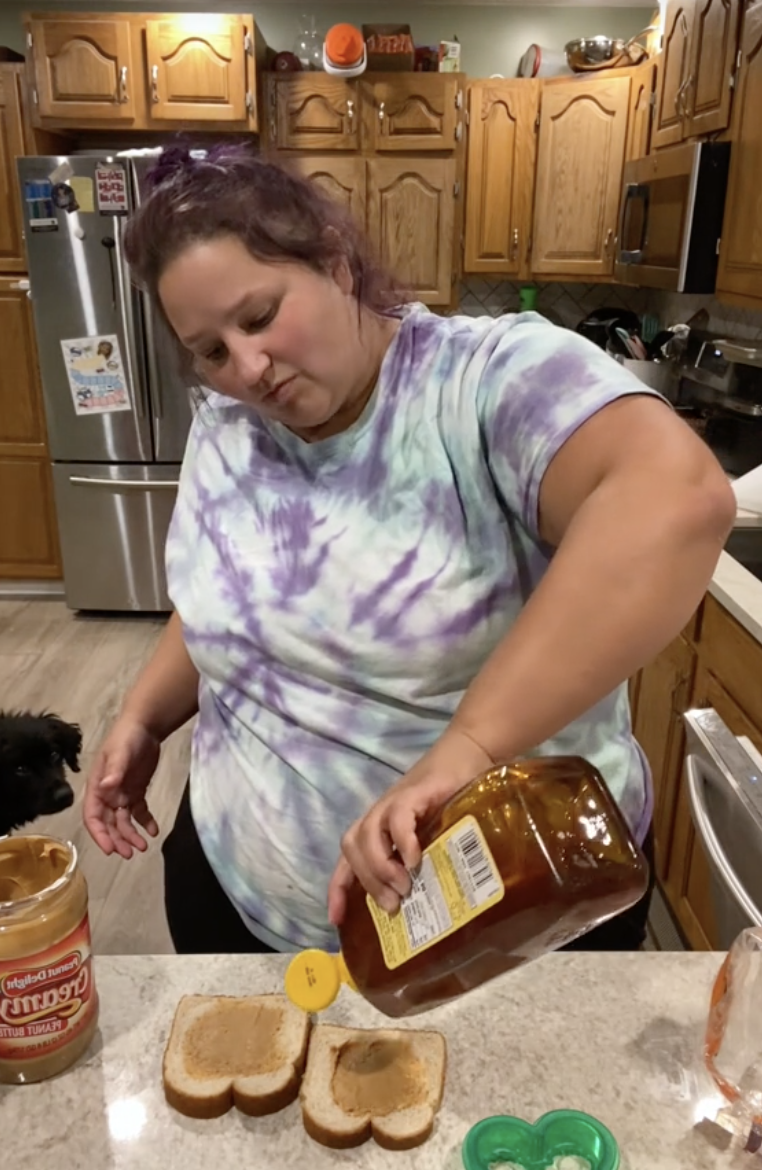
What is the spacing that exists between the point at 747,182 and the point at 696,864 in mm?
1504

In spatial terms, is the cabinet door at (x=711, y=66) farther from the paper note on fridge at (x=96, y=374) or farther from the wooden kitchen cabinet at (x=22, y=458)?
the wooden kitchen cabinet at (x=22, y=458)

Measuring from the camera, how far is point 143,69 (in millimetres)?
3172

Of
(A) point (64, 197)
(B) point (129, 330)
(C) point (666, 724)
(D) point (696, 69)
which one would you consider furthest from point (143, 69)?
(C) point (666, 724)

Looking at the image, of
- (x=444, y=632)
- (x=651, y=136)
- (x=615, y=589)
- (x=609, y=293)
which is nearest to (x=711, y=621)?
(x=444, y=632)

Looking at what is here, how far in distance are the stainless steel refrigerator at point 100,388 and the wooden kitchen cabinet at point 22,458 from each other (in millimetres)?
185

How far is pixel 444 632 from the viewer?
740 millimetres

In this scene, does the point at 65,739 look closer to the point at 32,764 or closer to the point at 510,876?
the point at 32,764

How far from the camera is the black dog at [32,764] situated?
4.94 feet

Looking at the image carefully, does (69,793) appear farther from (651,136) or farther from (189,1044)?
(651,136)

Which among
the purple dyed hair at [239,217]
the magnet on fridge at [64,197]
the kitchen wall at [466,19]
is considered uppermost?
the kitchen wall at [466,19]

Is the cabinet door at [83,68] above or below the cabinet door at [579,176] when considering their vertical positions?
above

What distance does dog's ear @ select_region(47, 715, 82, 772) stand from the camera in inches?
63.4

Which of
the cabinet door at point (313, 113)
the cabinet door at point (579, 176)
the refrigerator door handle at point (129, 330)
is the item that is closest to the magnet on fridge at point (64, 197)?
the refrigerator door handle at point (129, 330)

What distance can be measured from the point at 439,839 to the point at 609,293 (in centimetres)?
368
